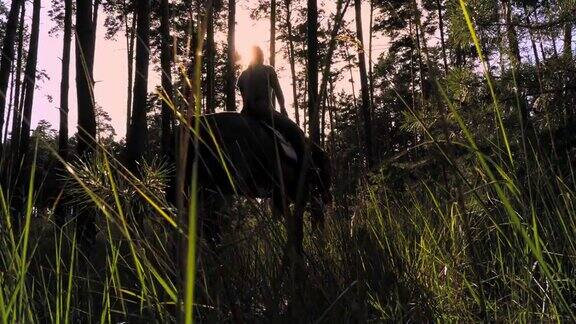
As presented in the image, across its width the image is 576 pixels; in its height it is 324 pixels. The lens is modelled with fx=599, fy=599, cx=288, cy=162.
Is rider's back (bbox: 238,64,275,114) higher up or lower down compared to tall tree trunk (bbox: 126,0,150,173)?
lower down

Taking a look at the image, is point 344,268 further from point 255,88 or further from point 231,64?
point 231,64

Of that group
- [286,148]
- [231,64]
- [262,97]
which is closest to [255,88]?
[262,97]

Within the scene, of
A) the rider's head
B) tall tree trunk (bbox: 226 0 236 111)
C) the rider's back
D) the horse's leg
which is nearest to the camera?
the horse's leg

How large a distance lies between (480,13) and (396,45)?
28048 mm

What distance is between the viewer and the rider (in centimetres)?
582

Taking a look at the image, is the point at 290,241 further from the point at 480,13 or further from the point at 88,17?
the point at 88,17

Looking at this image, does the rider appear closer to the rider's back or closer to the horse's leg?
the rider's back

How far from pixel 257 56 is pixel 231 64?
48.8 ft

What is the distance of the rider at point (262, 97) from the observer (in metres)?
5.82

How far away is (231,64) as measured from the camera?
20641mm

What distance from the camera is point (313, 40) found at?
1691 centimetres

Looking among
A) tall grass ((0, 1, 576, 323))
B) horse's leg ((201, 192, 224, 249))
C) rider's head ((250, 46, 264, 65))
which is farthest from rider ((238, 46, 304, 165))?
tall grass ((0, 1, 576, 323))

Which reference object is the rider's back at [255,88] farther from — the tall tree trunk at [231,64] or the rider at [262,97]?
the tall tree trunk at [231,64]

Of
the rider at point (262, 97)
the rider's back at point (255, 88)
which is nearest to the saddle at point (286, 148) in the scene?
the rider at point (262, 97)
